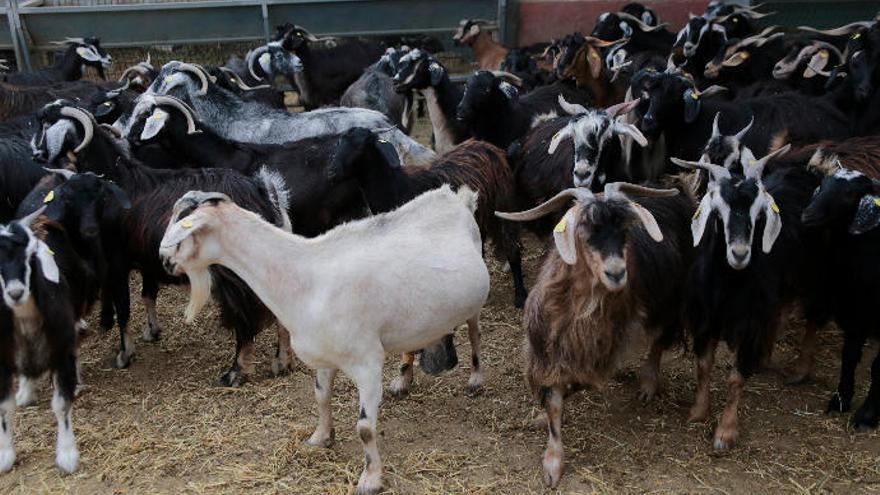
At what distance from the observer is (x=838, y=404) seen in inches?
198

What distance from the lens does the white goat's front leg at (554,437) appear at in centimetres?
440

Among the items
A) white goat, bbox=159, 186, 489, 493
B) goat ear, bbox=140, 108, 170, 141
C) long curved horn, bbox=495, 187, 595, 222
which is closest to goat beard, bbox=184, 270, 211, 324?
white goat, bbox=159, 186, 489, 493

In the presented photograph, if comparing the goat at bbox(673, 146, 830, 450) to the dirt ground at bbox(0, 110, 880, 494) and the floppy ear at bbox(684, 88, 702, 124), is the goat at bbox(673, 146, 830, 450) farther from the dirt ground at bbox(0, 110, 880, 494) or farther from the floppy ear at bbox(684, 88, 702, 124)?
the floppy ear at bbox(684, 88, 702, 124)

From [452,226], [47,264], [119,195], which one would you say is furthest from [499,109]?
[47,264]

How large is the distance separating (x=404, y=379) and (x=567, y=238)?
70.6 inches

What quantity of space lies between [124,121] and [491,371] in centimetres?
432

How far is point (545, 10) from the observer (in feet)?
42.2

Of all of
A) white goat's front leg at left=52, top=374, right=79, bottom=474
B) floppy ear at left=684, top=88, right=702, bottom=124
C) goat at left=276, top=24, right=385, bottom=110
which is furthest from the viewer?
goat at left=276, top=24, right=385, bottom=110

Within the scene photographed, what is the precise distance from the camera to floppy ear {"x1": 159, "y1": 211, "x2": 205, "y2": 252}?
3.95 m

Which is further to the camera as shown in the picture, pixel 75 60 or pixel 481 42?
pixel 481 42

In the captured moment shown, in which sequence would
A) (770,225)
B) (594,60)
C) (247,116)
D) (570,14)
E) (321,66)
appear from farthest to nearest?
(570,14) < (321,66) < (594,60) < (247,116) < (770,225)

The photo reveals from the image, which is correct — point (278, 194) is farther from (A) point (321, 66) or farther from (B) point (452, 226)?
(A) point (321, 66)

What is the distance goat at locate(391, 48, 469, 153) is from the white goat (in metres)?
4.20

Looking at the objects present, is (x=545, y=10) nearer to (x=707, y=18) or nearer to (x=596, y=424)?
(x=707, y=18)
